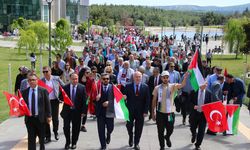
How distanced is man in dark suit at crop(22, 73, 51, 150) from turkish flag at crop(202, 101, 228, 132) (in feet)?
11.8

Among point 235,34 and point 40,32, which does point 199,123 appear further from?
point 235,34

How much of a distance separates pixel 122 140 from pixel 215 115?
8.09 ft

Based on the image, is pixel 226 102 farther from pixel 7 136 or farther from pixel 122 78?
pixel 7 136

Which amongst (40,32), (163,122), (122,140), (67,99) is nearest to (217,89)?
(163,122)

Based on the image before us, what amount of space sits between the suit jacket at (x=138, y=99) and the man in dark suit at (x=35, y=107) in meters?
1.92

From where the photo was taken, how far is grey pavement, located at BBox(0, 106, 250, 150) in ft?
33.6

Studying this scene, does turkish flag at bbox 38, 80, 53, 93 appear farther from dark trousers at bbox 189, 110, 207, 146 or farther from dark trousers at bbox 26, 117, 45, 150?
dark trousers at bbox 189, 110, 207, 146

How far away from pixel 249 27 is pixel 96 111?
2368cm

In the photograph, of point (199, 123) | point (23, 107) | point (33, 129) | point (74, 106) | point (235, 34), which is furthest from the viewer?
point (235, 34)

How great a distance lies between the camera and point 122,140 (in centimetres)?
1078

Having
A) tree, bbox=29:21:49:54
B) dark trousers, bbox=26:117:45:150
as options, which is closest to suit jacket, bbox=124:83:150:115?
dark trousers, bbox=26:117:45:150

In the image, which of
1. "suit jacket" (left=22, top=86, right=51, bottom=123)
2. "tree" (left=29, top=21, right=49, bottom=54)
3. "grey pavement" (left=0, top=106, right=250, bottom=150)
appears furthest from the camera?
"tree" (left=29, top=21, right=49, bottom=54)

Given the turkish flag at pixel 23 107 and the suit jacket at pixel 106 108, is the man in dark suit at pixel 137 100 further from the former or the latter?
the turkish flag at pixel 23 107

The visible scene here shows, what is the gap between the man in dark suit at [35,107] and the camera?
8.64 meters
